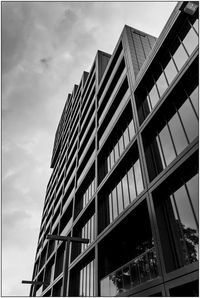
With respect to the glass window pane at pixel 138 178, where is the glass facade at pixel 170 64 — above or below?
above

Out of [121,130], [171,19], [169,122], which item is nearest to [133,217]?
[169,122]

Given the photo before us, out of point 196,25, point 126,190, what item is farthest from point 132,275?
point 196,25

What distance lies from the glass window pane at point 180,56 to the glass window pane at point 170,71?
12.3 inches

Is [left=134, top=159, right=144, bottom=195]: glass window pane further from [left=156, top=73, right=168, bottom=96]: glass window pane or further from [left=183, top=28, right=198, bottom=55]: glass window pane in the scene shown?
[left=183, top=28, right=198, bottom=55]: glass window pane

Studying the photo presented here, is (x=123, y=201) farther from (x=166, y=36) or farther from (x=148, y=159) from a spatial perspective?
(x=166, y=36)

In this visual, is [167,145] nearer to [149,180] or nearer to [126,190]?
[149,180]

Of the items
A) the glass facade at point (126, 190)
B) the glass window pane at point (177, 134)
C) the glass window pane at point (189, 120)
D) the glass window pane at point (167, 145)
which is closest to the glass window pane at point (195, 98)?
the glass window pane at point (189, 120)

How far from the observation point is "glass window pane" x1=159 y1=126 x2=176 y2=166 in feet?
42.8

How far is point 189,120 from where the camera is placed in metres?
12.2

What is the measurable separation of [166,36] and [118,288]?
14674 mm

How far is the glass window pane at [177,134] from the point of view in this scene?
12.2 m

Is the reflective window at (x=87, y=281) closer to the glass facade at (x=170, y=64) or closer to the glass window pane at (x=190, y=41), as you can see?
the glass facade at (x=170, y=64)

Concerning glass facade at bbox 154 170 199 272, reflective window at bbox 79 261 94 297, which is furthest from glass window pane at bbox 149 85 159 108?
reflective window at bbox 79 261 94 297

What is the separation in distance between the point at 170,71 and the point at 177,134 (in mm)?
4365
